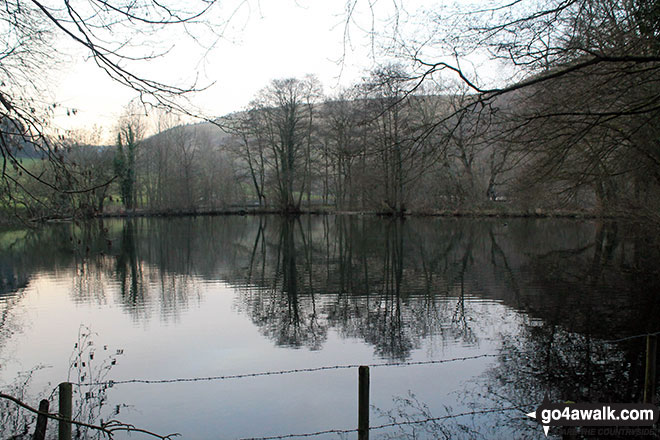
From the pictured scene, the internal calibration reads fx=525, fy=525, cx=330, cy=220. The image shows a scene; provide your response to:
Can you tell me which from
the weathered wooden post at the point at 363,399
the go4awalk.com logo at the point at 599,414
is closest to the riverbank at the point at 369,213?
the go4awalk.com logo at the point at 599,414

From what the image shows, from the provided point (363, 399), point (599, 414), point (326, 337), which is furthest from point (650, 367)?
point (326, 337)

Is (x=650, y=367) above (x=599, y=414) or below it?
above

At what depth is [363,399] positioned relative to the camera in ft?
14.7

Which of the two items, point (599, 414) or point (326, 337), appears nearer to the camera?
point (599, 414)

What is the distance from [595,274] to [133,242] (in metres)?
21.9

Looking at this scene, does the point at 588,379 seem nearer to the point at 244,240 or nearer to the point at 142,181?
the point at 244,240

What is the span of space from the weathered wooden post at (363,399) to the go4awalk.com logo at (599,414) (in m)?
1.87

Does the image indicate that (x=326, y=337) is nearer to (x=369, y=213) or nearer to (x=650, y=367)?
(x=650, y=367)

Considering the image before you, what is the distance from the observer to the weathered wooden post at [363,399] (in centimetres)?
442

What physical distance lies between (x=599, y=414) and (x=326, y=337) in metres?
4.99

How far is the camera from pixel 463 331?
9.62 meters

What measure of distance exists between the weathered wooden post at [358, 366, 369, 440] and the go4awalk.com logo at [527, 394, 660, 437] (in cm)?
187

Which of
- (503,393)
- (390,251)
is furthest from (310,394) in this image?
(390,251)

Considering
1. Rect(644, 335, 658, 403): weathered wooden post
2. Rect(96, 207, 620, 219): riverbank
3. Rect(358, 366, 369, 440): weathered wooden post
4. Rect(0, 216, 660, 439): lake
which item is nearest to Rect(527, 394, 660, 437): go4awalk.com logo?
Rect(644, 335, 658, 403): weathered wooden post
